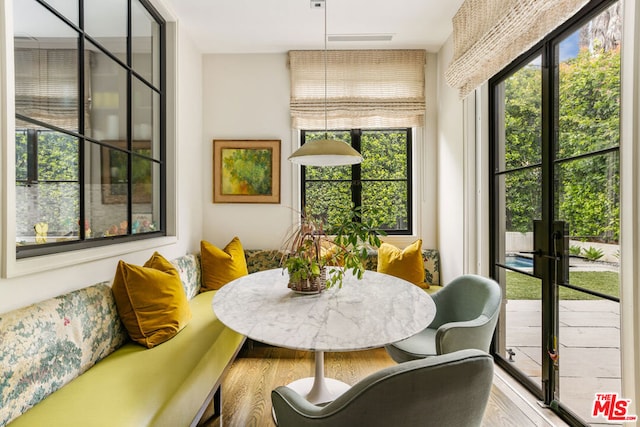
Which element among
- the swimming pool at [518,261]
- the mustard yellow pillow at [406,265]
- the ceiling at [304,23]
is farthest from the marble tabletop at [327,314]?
the ceiling at [304,23]

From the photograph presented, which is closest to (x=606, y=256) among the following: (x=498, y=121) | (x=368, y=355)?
(x=498, y=121)

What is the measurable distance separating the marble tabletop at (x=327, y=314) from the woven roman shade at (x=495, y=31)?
1487 millimetres

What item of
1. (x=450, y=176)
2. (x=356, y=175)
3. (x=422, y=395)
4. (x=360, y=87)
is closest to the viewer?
(x=422, y=395)

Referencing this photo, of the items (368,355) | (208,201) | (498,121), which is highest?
(498,121)

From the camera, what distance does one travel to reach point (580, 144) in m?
1.72

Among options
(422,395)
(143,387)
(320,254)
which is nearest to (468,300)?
(320,254)

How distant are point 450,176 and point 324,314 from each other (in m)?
2.14

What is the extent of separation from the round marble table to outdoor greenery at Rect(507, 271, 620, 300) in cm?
79

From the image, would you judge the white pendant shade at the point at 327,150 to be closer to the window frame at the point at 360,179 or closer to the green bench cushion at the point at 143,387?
the green bench cushion at the point at 143,387

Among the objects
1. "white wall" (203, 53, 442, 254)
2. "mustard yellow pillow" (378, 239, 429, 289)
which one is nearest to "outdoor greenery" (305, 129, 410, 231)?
"white wall" (203, 53, 442, 254)

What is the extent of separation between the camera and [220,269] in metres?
2.98

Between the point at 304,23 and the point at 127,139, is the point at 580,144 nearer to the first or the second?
the point at 304,23

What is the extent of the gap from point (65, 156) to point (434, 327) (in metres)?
2.32

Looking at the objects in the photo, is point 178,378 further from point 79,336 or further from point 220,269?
point 220,269
